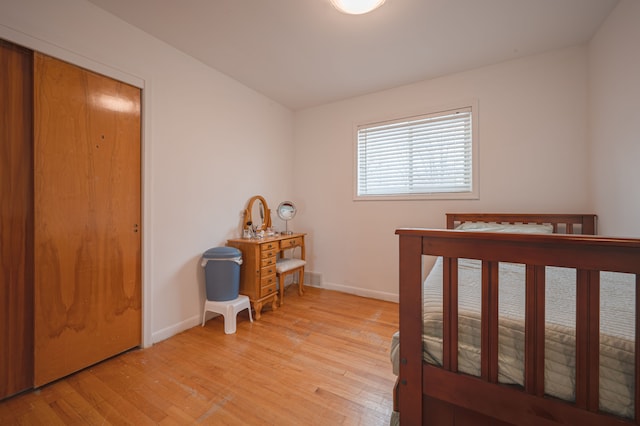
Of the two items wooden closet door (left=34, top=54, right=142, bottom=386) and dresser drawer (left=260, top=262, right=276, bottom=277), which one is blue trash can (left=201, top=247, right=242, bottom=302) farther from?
wooden closet door (left=34, top=54, right=142, bottom=386)

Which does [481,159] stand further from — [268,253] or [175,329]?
[175,329]

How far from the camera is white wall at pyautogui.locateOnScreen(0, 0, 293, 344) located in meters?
1.58

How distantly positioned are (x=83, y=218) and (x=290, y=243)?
1.85m

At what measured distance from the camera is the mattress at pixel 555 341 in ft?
2.42

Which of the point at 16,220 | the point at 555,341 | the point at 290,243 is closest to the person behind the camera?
the point at 555,341

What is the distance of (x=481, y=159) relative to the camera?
2508 mm

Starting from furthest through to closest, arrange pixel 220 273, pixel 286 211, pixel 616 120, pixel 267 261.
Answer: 1. pixel 286 211
2. pixel 267 261
3. pixel 220 273
4. pixel 616 120

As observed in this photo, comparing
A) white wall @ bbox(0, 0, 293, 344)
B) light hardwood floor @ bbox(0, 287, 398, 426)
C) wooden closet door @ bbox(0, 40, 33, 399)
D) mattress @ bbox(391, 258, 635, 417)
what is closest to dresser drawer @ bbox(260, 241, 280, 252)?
white wall @ bbox(0, 0, 293, 344)

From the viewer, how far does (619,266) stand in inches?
28.4

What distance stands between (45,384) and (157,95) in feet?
6.92

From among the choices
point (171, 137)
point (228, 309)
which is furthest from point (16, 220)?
point (228, 309)

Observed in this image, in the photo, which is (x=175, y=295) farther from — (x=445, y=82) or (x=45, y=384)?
(x=445, y=82)

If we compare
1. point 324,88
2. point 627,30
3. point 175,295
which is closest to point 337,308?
point 175,295

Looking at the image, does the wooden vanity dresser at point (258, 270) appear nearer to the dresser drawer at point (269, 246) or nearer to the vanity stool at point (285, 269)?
the dresser drawer at point (269, 246)
